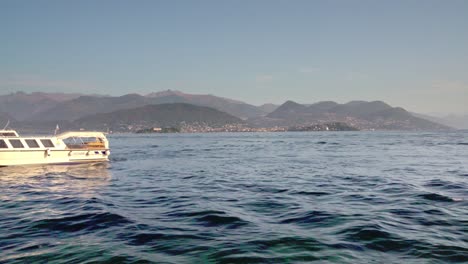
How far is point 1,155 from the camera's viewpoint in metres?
33.6

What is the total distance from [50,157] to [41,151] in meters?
1.12

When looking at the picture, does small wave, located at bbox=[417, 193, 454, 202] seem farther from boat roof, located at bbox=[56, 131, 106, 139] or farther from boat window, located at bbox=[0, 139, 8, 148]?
boat window, located at bbox=[0, 139, 8, 148]

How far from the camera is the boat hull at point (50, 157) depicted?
34094mm

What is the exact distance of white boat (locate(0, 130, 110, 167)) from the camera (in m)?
34.0

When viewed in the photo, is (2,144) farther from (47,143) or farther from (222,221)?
(222,221)

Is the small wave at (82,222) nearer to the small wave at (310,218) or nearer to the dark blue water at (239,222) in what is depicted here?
the dark blue water at (239,222)

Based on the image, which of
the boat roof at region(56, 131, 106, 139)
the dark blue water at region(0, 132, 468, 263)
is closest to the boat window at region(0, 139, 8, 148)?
the boat roof at region(56, 131, 106, 139)

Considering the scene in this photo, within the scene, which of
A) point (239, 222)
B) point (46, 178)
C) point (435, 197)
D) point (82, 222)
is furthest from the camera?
point (46, 178)

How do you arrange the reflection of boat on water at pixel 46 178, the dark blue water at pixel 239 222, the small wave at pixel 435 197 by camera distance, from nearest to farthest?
the dark blue water at pixel 239 222 < the small wave at pixel 435 197 < the reflection of boat on water at pixel 46 178

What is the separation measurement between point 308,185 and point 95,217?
540 inches

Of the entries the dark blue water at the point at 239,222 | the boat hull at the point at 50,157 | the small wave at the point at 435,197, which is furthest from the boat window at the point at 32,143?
the small wave at the point at 435,197

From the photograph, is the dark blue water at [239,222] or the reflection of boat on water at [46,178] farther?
the reflection of boat on water at [46,178]

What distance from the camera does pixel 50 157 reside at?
36.9 m

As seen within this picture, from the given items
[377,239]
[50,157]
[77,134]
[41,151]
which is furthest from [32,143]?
[377,239]
